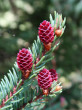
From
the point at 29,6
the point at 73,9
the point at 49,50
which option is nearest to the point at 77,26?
the point at 73,9

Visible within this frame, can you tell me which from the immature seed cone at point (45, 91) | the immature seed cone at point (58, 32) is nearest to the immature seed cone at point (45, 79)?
the immature seed cone at point (45, 91)

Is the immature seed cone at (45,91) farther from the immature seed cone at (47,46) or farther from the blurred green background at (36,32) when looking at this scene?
the blurred green background at (36,32)

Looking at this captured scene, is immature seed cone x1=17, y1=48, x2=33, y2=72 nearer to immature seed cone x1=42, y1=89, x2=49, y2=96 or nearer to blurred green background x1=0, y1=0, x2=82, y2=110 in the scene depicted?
immature seed cone x1=42, y1=89, x2=49, y2=96

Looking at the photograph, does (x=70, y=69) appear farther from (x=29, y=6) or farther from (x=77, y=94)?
(x=29, y=6)

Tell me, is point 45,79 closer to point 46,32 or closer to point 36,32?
point 46,32

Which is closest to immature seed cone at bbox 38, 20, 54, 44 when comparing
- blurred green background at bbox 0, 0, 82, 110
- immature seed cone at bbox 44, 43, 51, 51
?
immature seed cone at bbox 44, 43, 51, 51
